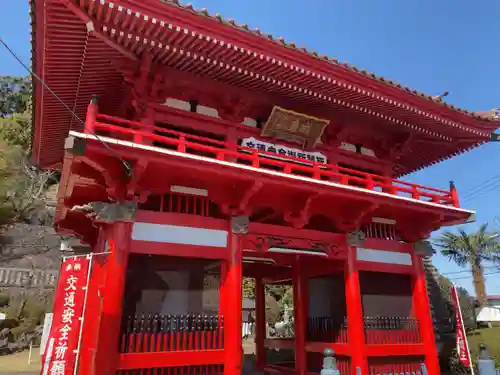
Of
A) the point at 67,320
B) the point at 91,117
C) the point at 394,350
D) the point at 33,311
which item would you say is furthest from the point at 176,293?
the point at 33,311

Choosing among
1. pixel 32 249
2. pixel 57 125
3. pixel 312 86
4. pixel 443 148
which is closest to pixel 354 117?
pixel 312 86

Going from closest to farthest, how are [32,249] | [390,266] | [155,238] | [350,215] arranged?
[155,238]
[350,215]
[390,266]
[32,249]

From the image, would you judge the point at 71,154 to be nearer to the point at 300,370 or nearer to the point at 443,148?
the point at 300,370

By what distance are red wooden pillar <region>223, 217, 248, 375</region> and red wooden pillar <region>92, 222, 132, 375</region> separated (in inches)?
90.0

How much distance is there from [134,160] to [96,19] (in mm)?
2702

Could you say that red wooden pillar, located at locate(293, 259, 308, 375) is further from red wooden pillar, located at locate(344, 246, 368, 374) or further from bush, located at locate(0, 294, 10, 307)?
bush, located at locate(0, 294, 10, 307)

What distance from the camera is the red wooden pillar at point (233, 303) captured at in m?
8.08

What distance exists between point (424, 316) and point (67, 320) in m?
9.74

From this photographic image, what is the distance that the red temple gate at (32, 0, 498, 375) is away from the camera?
7.51 metres

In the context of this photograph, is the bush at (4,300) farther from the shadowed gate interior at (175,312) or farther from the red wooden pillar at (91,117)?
the red wooden pillar at (91,117)

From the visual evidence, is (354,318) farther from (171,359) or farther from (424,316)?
(171,359)

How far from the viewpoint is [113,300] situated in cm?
739

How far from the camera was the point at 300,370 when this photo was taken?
1189 cm

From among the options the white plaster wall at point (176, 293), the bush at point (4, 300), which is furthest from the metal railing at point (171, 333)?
the bush at point (4, 300)
